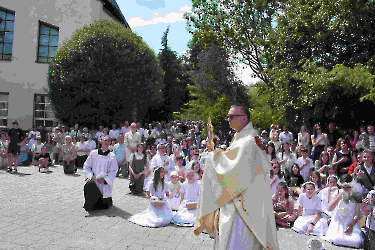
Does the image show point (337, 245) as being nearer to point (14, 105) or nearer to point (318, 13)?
point (318, 13)

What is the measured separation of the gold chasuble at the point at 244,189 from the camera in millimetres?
3412

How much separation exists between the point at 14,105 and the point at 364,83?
21842 mm

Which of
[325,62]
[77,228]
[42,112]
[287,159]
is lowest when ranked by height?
[77,228]

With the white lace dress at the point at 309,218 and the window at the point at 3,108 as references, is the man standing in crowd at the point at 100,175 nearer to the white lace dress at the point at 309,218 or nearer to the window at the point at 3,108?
the white lace dress at the point at 309,218

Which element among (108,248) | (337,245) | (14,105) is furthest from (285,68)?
(14,105)

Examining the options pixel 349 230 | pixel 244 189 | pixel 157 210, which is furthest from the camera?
pixel 157 210

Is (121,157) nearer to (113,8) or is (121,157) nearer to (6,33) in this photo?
(6,33)

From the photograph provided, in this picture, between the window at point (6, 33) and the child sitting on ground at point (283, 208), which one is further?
the window at point (6, 33)

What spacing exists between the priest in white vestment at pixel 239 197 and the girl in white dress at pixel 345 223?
11.0ft

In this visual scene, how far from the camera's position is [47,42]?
24703 mm

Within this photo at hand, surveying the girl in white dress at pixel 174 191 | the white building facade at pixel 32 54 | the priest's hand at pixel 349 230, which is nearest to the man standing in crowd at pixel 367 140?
the priest's hand at pixel 349 230

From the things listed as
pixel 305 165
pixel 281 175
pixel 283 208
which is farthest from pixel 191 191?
pixel 305 165

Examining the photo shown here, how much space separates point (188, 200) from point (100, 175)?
2.08 m

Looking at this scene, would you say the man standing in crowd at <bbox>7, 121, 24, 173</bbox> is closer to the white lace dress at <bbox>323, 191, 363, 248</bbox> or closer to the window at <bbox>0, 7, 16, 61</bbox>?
the white lace dress at <bbox>323, 191, 363, 248</bbox>
